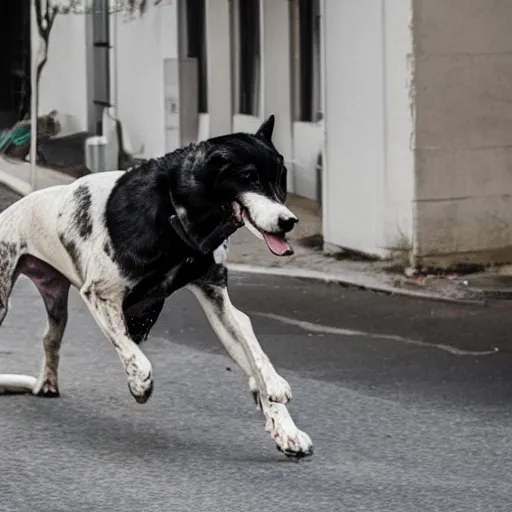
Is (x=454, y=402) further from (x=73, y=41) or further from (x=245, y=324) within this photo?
(x=73, y=41)

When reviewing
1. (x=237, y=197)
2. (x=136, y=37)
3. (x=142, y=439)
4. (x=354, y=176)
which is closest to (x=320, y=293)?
(x=354, y=176)

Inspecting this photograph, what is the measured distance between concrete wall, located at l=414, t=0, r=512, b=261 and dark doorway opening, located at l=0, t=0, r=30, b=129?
10.3m

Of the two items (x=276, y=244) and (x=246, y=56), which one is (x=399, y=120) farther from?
(x=246, y=56)

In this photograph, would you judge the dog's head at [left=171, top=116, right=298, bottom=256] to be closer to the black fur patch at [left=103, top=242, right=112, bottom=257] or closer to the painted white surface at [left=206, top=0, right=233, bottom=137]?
the black fur patch at [left=103, top=242, right=112, bottom=257]

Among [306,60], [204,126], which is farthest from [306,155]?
[204,126]

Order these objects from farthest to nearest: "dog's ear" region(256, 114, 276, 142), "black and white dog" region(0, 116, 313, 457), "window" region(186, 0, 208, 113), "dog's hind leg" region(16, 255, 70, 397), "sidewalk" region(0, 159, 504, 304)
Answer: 1. "window" region(186, 0, 208, 113)
2. "sidewalk" region(0, 159, 504, 304)
3. "dog's hind leg" region(16, 255, 70, 397)
4. "dog's ear" region(256, 114, 276, 142)
5. "black and white dog" region(0, 116, 313, 457)

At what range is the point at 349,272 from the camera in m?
13.0

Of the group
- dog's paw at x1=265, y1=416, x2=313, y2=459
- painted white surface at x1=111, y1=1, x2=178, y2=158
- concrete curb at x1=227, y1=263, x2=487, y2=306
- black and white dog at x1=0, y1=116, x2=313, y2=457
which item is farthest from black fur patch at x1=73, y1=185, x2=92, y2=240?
painted white surface at x1=111, y1=1, x2=178, y2=158

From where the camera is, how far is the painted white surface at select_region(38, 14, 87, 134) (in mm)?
22062

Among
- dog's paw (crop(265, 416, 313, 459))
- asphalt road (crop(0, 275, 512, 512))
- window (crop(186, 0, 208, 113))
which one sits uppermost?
window (crop(186, 0, 208, 113))

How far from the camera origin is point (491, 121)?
13070mm

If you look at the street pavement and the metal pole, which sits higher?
the metal pole

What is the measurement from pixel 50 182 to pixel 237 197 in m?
13.3

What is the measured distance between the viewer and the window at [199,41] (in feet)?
65.9
